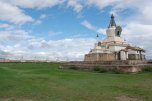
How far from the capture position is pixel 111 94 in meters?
16.1

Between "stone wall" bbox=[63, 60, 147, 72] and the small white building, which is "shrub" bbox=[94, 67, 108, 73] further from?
the small white building

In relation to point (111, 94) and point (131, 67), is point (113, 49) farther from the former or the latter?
point (111, 94)

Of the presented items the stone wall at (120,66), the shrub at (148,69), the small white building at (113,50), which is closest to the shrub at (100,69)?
the stone wall at (120,66)

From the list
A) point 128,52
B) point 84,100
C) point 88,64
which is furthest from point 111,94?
point 128,52

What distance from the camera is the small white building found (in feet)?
165

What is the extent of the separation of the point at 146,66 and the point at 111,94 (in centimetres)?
2001

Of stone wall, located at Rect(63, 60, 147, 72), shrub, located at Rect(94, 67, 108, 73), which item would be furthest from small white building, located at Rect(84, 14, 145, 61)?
shrub, located at Rect(94, 67, 108, 73)

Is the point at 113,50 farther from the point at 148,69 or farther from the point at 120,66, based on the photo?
the point at 148,69

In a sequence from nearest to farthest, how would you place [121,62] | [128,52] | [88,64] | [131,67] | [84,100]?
[84,100], [131,67], [121,62], [88,64], [128,52]

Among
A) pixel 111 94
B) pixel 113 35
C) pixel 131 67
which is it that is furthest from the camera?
pixel 113 35

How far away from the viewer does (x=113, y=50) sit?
52375 millimetres

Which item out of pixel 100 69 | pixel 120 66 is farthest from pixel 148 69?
pixel 100 69

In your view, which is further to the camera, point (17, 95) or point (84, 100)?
point (17, 95)

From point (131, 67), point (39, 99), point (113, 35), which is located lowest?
point (39, 99)
